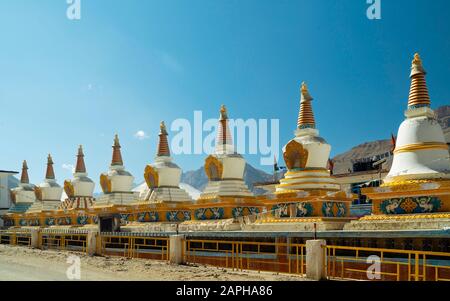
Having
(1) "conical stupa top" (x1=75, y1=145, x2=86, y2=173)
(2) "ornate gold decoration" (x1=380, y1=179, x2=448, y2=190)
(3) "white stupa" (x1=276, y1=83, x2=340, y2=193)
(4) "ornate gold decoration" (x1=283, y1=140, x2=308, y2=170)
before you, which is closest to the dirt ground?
(2) "ornate gold decoration" (x1=380, y1=179, x2=448, y2=190)

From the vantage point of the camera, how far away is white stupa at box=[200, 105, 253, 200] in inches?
1244

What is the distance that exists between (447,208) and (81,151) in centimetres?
4277

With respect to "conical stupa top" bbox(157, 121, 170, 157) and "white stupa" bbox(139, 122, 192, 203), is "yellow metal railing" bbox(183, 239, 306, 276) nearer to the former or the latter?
"white stupa" bbox(139, 122, 192, 203)

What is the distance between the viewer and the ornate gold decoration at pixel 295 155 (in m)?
25.9

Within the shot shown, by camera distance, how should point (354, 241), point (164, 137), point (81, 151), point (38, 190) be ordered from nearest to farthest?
point (354, 241)
point (164, 137)
point (81, 151)
point (38, 190)

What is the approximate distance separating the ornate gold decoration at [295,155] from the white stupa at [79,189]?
30.1m

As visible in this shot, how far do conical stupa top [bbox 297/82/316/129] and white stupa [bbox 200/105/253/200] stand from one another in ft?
21.1

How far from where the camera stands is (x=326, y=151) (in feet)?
86.7

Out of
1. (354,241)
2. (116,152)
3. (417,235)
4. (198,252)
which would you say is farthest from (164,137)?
(417,235)

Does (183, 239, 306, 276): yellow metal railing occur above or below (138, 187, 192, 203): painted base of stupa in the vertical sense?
below

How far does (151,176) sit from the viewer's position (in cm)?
3938

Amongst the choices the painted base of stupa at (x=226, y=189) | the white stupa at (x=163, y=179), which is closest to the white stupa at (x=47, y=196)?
the white stupa at (x=163, y=179)

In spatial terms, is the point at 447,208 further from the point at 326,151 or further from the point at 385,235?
the point at 326,151
